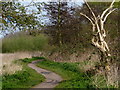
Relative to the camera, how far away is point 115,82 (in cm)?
774

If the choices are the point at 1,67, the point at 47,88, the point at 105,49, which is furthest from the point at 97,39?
the point at 1,67

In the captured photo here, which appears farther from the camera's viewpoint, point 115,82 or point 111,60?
point 111,60

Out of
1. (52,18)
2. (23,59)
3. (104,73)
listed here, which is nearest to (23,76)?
(104,73)

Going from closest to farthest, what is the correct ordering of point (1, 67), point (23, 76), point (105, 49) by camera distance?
point (105, 49) → point (23, 76) → point (1, 67)

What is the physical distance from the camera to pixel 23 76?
1008 centimetres

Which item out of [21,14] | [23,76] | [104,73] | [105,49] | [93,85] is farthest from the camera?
[23,76]

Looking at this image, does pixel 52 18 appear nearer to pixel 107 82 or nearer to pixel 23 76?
pixel 23 76

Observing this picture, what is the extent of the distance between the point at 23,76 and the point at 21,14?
16.4 feet

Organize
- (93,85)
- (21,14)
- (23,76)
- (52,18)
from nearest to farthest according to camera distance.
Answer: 1. (21,14)
2. (93,85)
3. (23,76)
4. (52,18)

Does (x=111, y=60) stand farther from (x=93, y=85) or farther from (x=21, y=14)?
(x=21, y=14)

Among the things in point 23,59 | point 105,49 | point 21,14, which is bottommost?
point 23,59

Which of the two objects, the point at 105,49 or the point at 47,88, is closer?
the point at 47,88

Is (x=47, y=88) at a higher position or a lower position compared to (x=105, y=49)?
lower

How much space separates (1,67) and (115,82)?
260 inches
